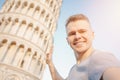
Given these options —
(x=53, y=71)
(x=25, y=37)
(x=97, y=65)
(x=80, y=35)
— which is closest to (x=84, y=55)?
(x=80, y=35)

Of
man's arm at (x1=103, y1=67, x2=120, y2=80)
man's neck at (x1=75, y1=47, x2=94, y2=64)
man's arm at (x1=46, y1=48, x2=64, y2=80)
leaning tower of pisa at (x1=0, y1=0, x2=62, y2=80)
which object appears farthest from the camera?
leaning tower of pisa at (x1=0, y1=0, x2=62, y2=80)

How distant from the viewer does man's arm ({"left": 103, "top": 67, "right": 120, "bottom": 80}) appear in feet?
2.18

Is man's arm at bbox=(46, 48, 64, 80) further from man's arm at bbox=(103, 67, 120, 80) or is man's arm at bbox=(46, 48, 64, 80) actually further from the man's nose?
man's arm at bbox=(103, 67, 120, 80)

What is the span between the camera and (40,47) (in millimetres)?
15969

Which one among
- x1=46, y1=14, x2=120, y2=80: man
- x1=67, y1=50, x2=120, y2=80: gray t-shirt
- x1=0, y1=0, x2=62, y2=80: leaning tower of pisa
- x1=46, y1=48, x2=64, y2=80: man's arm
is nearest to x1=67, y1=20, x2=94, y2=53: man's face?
x1=46, y1=14, x2=120, y2=80: man

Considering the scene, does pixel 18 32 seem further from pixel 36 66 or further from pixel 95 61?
pixel 95 61

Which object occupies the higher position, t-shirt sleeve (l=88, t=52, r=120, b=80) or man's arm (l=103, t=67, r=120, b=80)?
t-shirt sleeve (l=88, t=52, r=120, b=80)

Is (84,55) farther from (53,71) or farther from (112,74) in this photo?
(53,71)

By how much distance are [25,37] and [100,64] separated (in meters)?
15.1

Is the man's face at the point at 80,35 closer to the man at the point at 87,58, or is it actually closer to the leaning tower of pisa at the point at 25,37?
the man at the point at 87,58

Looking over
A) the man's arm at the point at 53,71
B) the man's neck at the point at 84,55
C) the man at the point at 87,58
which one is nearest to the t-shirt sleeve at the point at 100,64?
the man at the point at 87,58

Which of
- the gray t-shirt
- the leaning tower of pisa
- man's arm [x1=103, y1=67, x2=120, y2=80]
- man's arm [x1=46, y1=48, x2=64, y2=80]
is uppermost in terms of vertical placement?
the leaning tower of pisa

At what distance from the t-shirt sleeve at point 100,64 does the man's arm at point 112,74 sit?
0.02 metres

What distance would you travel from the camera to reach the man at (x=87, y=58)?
72 cm
